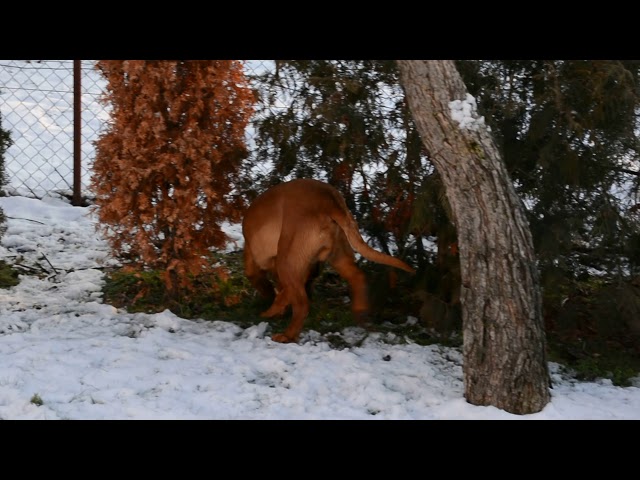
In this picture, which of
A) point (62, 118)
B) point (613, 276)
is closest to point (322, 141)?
point (613, 276)

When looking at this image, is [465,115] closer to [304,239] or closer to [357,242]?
[357,242]

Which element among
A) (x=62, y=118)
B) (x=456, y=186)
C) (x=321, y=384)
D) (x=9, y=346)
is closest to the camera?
(x=456, y=186)

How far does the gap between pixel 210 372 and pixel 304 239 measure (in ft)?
3.69

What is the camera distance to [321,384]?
4145 mm

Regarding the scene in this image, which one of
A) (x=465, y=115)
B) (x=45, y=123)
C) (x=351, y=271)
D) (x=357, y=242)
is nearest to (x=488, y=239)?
(x=465, y=115)

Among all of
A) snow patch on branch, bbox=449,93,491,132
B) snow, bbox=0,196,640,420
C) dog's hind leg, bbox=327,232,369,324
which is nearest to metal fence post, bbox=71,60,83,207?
snow, bbox=0,196,640,420

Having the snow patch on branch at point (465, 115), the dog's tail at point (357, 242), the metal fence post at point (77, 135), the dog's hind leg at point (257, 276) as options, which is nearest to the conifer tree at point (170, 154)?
the dog's hind leg at point (257, 276)

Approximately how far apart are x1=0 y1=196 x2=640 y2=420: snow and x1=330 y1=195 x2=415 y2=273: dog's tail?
57 cm

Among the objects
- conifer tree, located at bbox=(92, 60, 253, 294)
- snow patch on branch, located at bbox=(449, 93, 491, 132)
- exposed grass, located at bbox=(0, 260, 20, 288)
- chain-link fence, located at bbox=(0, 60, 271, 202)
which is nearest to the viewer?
snow patch on branch, located at bbox=(449, 93, 491, 132)

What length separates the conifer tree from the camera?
4.87m

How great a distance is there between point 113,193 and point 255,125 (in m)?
1.12

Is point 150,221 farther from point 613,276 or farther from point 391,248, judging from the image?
point 613,276

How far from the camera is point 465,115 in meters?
3.64

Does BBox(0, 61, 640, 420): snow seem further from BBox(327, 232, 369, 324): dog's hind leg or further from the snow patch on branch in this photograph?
BBox(327, 232, 369, 324): dog's hind leg
